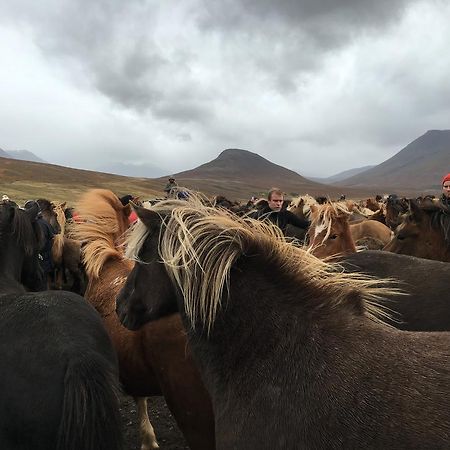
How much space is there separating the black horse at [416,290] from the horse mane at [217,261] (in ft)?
4.88

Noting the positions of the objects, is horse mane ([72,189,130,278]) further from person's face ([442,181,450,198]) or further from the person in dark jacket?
person's face ([442,181,450,198])

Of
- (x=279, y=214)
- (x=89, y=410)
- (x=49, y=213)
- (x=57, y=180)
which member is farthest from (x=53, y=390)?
(x=57, y=180)

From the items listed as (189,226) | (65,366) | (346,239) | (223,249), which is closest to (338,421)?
(223,249)

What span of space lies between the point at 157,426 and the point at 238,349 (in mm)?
4357

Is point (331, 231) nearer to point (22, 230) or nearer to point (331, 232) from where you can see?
point (331, 232)

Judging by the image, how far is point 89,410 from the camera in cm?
266

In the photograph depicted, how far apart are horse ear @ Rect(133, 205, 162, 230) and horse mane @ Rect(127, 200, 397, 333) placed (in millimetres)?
144

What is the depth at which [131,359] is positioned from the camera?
4.32 meters

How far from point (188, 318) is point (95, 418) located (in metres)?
0.84

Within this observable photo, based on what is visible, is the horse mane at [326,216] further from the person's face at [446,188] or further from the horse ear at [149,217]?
the horse ear at [149,217]

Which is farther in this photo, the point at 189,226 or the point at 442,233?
the point at 442,233

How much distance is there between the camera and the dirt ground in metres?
5.52

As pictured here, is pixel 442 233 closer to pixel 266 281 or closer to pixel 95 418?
→ pixel 266 281

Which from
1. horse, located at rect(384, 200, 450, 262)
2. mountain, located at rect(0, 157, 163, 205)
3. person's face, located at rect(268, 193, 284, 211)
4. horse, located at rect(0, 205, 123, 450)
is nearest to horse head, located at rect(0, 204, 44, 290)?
horse, located at rect(0, 205, 123, 450)
